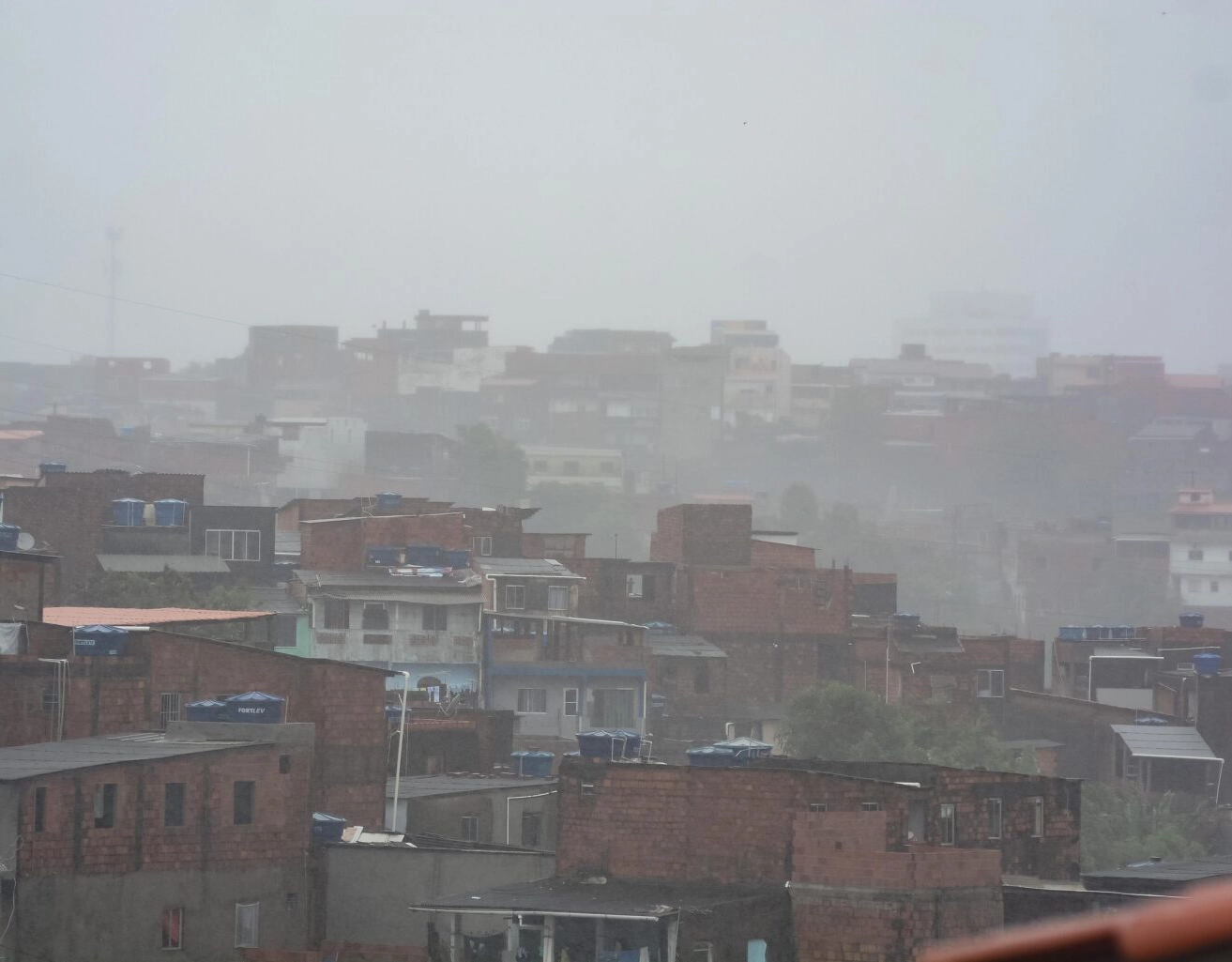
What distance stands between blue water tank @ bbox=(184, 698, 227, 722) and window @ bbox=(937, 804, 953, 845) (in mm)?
8135

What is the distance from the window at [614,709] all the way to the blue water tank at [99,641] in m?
16.5

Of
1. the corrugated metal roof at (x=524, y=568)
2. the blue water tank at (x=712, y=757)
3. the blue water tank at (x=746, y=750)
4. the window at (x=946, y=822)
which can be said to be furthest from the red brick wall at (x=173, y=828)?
the corrugated metal roof at (x=524, y=568)

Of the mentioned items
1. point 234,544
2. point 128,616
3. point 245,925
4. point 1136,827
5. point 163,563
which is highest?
point 234,544

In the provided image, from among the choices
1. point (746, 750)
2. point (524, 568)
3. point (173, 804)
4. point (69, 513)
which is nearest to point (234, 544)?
point (69, 513)

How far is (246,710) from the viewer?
75.5 feet

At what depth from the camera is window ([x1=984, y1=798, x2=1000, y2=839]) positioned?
22219 mm

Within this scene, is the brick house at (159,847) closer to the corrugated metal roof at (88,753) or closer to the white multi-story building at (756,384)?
the corrugated metal roof at (88,753)

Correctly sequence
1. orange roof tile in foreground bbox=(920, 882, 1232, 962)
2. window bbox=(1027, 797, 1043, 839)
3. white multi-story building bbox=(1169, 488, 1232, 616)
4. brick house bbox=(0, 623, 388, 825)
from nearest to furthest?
orange roof tile in foreground bbox=(920, 882, 1232, 962) < window bbox=(1027, 797, 1043, 839) < brick house bbox=(0, 623, 388, 825) < white multi-story building bbox=(1169, 488, 1232, 616)

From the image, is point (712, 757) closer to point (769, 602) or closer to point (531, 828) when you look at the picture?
point (531, 828)

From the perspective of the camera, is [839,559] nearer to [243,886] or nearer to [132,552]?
[132,552]

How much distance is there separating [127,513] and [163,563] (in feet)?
5.62

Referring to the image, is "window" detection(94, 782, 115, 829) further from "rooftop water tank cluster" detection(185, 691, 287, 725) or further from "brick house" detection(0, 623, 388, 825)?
"brick house" detection(0, 623, 388, 825)

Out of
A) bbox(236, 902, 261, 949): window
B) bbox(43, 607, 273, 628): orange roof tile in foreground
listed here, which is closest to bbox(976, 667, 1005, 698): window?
bbox(43, 607, 273, 628): orange roof tile in foreground

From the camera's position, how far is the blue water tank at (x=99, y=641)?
83.6ft
